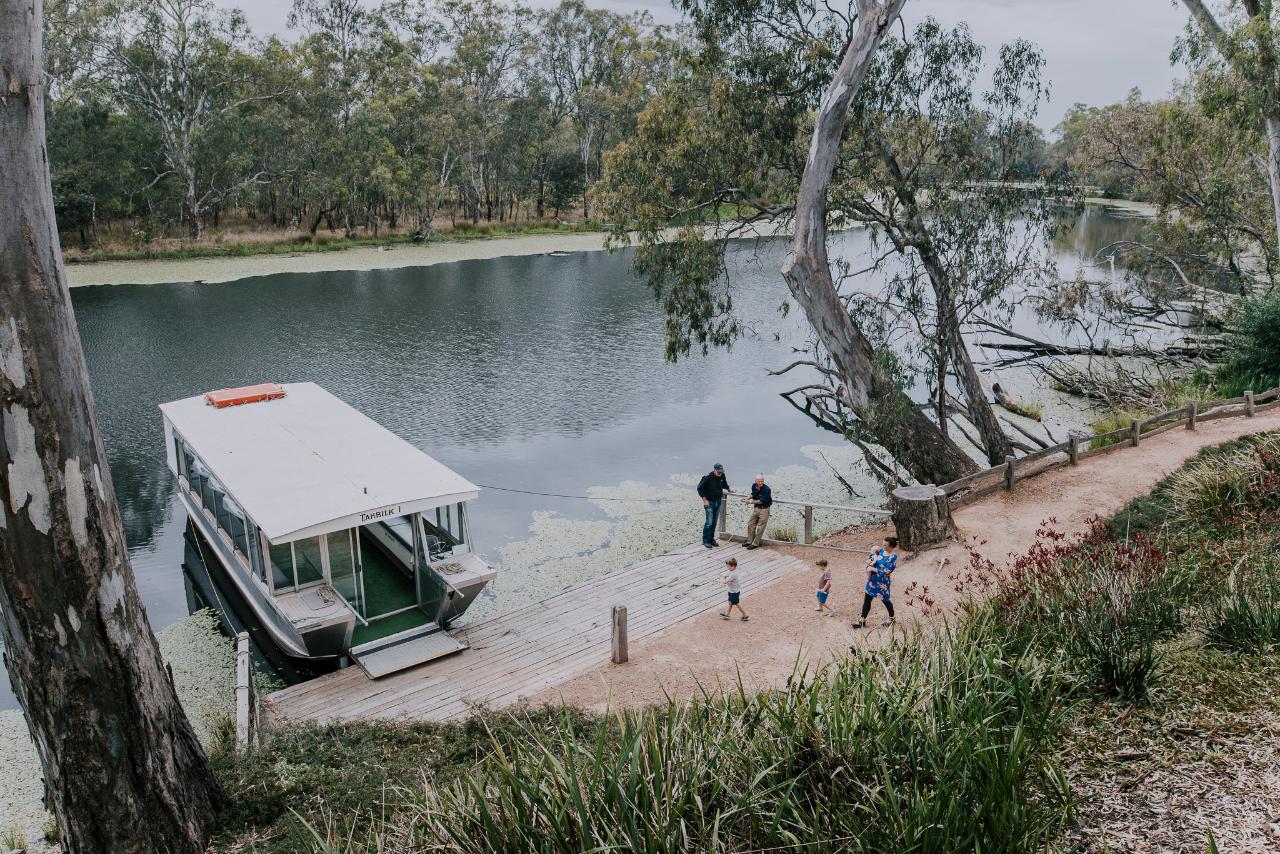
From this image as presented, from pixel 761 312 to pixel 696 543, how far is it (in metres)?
21.8

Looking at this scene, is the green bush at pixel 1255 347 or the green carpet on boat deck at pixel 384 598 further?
the green bush at pixel 1255 347

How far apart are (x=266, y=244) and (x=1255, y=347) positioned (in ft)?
150

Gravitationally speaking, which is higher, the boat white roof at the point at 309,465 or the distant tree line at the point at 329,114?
the distant tree line at the point at 329,114

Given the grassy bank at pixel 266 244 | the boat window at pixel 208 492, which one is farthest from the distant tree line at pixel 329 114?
the boat window at pixel 208 492

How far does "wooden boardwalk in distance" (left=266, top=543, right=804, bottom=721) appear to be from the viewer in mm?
10422

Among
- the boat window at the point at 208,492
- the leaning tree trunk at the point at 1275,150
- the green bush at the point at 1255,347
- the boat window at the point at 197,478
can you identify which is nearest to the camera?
the boat window at the point at 208,492

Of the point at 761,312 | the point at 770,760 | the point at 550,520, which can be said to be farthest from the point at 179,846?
the point at 761,312

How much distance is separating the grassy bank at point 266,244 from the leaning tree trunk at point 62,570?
47050 millimetres

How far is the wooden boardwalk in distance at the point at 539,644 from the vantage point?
10422 mm

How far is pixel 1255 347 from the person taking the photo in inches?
904

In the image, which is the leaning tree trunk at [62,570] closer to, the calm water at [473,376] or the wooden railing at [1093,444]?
the calm water at [473,376]

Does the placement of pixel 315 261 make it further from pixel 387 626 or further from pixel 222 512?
pixel 387 626

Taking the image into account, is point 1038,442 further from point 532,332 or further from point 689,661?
point 532,332

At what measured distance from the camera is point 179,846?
6223 mm
